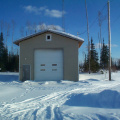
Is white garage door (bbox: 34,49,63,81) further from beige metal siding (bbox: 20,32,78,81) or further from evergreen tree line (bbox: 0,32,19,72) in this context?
evergreen tree line (bbox: 0,32,19,72)

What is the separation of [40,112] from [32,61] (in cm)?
928

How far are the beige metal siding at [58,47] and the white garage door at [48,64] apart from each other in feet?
1.32

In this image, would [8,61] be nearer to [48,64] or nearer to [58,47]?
[48,64]

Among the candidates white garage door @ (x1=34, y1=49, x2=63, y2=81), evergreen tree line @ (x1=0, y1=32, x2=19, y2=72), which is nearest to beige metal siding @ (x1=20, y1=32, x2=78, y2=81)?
white garage door @ (x1=34, y1=49, x2=63, y2=81)

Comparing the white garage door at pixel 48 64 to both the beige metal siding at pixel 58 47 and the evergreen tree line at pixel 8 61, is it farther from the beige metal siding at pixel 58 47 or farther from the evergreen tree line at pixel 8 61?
the evergreen tree line at pixel 8 61

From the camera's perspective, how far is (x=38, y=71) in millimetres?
13609

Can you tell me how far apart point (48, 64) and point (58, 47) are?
79.7 inches

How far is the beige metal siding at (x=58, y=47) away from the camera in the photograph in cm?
1323

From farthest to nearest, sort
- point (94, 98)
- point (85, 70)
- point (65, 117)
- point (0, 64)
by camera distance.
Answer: point (0, 64) < point (85, 70) < point (94, 98) < point (65, 117)

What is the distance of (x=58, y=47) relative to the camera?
13.6m

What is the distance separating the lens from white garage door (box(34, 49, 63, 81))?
13.5m

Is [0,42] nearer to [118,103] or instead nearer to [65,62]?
[65,62]

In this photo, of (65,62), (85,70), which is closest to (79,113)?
(65,62)

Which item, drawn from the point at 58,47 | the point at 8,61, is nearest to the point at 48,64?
the point at 58,47
